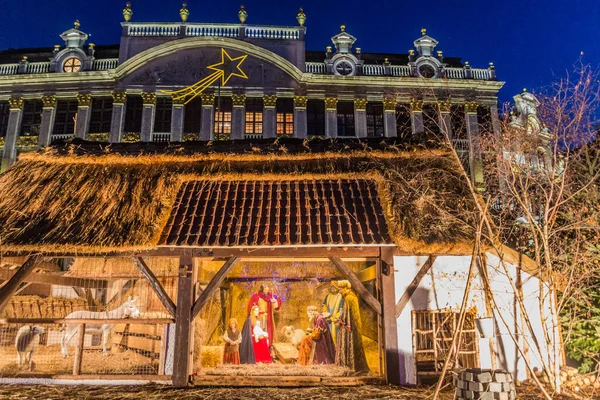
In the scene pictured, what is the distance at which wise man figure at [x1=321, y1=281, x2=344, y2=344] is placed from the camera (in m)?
10.3

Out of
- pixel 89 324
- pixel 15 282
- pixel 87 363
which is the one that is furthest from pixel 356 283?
pixel 89 324

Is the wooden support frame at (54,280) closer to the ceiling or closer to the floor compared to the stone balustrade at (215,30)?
closer to the floor

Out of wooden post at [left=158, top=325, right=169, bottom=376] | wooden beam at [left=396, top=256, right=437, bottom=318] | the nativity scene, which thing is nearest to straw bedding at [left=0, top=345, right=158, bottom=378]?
wooden post at [left=158, top=325, right=169, bottom=376]

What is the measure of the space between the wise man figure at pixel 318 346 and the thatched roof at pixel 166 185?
369 cm

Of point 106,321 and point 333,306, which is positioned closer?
point 106,321

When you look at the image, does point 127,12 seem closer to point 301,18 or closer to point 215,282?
point 301,18

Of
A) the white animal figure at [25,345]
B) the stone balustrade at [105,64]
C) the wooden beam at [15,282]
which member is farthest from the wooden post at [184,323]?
the stone balustrade at [105,64]

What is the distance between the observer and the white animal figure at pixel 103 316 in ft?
29.9

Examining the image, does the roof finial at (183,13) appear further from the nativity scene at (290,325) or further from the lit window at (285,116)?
the nativity scene at (290,325)

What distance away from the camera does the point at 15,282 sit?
729 cm

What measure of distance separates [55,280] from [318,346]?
21.3ft

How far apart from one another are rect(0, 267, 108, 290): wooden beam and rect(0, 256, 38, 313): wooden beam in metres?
0.13

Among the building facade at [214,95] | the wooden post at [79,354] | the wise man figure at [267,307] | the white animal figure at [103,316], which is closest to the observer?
the wooden post at [79,354]

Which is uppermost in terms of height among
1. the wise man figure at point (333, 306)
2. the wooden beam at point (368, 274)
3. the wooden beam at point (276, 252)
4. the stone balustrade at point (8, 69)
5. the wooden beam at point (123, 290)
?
the stone balustrade at point (8, 69)
